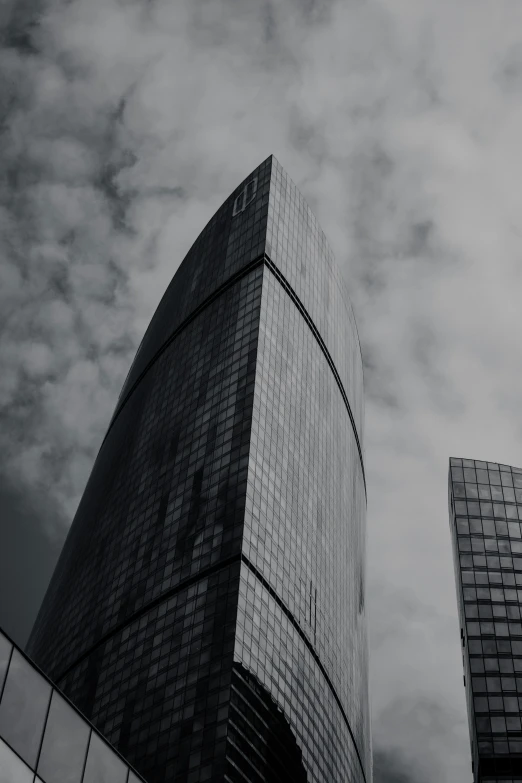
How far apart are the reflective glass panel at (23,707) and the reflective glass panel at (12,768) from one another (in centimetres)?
22

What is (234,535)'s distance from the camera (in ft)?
291

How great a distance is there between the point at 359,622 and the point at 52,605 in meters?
39.7

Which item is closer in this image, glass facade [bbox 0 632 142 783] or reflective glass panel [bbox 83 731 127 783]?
glass facade [bbox 0 632 142 783]

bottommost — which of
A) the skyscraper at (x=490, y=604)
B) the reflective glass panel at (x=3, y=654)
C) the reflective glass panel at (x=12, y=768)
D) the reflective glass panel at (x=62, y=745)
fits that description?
the reflective glass panel at (x=12, y=768)

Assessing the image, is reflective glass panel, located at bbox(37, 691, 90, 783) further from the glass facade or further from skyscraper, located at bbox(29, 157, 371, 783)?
skyscraper, located at bbox(29, 157, 371, 783)

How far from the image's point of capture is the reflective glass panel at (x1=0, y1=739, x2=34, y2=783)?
982 inches

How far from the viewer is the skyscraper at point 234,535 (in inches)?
3132

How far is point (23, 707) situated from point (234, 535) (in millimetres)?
62470

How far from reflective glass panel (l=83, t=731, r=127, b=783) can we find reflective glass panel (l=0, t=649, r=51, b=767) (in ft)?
8.53

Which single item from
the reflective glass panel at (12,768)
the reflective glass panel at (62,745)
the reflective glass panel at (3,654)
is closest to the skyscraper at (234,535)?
the reflective glass panel at (62,745)

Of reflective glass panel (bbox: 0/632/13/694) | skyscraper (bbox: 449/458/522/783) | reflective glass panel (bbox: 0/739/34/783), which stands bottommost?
reflective glass panel (bbox: 0/739/34/783)

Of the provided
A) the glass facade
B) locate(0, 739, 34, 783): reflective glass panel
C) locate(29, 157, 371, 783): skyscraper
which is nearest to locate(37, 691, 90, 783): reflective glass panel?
the glass facade

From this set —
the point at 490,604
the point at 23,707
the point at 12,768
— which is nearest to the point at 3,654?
the point at 23,707

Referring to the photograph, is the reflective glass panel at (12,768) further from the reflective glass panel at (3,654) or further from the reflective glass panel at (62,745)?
the reflective glass panel at (3,654)
